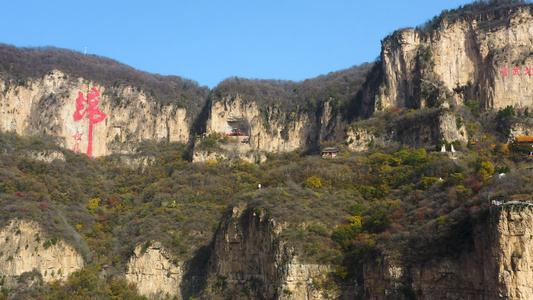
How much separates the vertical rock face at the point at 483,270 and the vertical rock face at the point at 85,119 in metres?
57.8

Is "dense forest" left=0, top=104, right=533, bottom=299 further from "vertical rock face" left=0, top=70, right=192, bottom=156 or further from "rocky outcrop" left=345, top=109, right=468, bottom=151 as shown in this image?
"vertical rock face" left=0, top=70, right=192, bottom=156

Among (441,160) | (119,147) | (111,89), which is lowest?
(441,160)

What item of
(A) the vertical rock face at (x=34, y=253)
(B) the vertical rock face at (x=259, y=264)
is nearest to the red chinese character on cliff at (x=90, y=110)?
(A) the vertical rock face at (x=34, y=253)

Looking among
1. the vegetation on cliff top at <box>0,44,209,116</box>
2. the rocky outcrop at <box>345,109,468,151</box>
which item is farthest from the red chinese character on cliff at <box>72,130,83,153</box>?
the rocky outcrop at <box>345,109,468,151</box>

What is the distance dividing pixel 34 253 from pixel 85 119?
32.9 m

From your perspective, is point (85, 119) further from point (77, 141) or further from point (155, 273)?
point (155, 273)

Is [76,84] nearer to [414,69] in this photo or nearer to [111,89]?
[111,89]

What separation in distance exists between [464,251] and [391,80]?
40971 mm

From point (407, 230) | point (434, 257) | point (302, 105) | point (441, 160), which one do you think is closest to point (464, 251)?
point (434, 257)

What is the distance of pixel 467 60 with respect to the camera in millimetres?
82562

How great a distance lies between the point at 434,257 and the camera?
156 ft

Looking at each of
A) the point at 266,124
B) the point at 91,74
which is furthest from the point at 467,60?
the point at 91,74

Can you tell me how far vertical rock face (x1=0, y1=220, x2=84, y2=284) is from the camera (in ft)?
227

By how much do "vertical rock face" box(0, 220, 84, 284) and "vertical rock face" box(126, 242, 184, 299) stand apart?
16.8 feet
